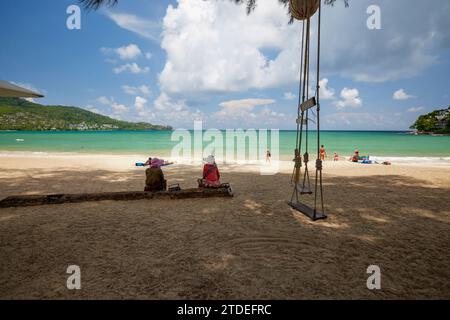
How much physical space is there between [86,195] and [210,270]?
577cm

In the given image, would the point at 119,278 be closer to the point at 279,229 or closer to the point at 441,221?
the point at 279,229

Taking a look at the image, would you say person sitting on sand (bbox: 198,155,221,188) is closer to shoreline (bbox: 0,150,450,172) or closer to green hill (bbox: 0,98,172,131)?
shoreline (bbox: 0,150,450,172)

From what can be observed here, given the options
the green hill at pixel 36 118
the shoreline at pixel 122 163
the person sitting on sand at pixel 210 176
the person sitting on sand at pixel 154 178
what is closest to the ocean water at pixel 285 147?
the shoreline at pixel 122 163

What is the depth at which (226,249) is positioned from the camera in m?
4.47

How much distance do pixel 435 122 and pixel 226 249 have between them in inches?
5957

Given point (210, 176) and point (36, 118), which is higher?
point (36, 118)

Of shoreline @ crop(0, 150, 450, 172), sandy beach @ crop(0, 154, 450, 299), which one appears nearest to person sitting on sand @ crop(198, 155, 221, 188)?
sandy beach @ crop(0, 154, 450, 299)

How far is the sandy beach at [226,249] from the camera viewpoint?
329 cm

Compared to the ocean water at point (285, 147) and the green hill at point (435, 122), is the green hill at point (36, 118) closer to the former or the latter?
the ocean water at point (285, 147)

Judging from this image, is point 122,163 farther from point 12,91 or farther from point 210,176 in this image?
point 210,176

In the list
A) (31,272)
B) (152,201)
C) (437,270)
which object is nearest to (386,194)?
(437,270)

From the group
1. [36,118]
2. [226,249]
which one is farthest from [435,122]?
[36,118]

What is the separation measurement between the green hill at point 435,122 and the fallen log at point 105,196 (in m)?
136

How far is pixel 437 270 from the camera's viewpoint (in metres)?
3.74
